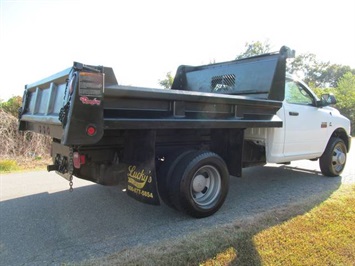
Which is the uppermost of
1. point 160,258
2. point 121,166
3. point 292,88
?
point 292,88

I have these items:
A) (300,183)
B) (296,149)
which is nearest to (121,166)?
(296,149)

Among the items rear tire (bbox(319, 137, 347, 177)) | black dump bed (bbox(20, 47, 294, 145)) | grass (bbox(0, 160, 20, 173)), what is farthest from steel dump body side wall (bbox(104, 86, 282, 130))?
grass (bbox(0, 160, 20, 173))

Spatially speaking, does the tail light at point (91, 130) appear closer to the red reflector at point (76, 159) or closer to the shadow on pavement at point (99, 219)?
the red reflector at point (76, 159)

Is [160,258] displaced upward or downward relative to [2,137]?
downward

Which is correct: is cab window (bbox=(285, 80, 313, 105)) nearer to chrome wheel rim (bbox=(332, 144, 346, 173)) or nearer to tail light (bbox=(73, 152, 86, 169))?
chrome wheel rim (bbox=(332, 144, 346, 173))

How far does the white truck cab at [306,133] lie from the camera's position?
5.25 meters

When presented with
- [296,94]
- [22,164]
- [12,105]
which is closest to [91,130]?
[296,94]

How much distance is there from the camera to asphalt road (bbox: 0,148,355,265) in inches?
127

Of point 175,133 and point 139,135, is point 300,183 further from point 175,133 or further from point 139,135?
point 139,135

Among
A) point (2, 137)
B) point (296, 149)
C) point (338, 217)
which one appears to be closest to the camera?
point (338, 217)

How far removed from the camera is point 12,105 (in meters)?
9.93

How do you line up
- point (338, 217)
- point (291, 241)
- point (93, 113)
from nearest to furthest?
point (93, 113), point (291, 241), point (338, 217)

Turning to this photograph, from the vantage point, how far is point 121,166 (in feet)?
12.9

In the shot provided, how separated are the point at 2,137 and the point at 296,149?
24.9ft
